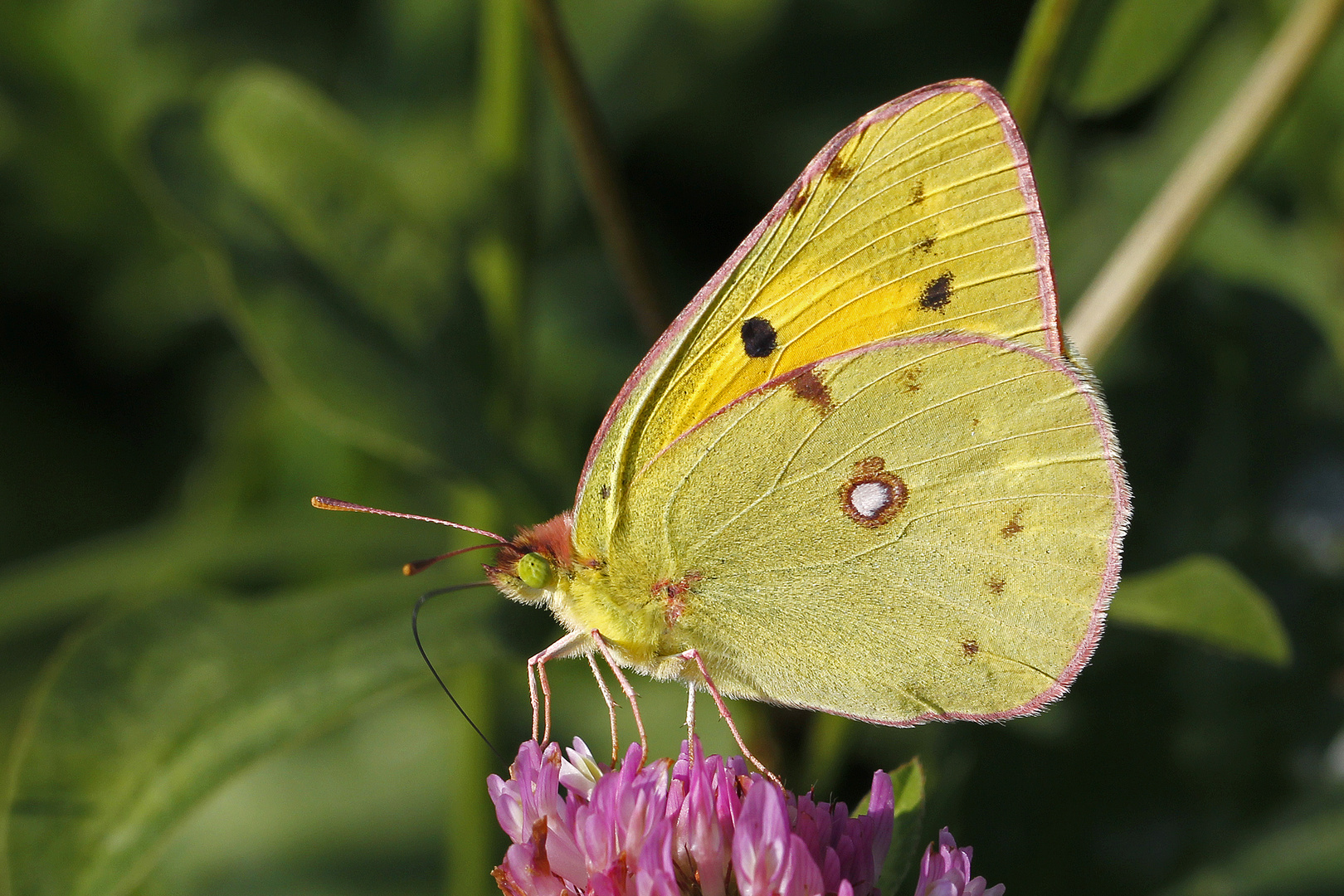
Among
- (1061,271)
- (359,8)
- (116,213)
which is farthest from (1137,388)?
(116,213)

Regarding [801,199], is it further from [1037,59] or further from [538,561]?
[538,561]

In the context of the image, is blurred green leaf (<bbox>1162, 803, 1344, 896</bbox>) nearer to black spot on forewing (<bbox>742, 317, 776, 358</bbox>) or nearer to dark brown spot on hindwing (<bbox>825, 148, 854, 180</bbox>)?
black spot on forewing (<bbox>742, 317, 776, 358</bbox>)

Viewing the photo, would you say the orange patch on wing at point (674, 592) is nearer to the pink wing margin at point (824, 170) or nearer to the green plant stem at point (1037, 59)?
the pink wing margin at point (824, 170)

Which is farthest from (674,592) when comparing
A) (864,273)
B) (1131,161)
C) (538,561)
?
(1131,161)

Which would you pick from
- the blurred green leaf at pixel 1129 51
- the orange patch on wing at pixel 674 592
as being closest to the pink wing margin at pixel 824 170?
the orange patch on wing at pixel 674 592

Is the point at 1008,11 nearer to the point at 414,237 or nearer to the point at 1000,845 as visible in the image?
the point at 414,237
